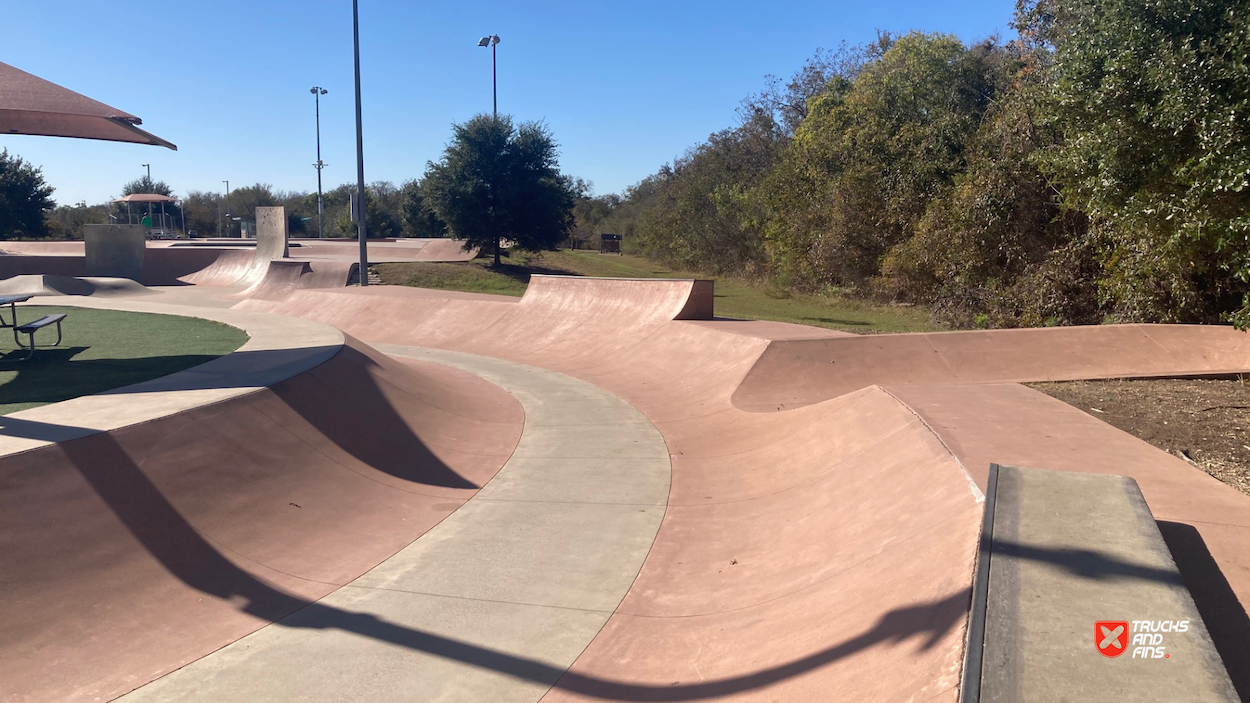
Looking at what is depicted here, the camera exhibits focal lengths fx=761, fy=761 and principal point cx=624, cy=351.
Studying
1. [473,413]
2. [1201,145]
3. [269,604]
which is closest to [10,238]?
[473,413]

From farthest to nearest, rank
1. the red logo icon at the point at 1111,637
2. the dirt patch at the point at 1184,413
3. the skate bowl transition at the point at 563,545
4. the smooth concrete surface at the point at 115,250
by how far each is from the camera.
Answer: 1. the smooth concrete surface at the point at 115,250
2. the dirt patch at the point at 1184,413
3. the skate bowl transition at the point at 563,545
4. the red logo icon at the point at 1111,637

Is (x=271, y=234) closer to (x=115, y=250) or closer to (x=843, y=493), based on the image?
(x=115, y=250)

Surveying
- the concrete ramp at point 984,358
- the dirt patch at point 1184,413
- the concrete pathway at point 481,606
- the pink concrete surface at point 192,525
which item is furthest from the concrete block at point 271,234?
the dirt patch at point 1184,413

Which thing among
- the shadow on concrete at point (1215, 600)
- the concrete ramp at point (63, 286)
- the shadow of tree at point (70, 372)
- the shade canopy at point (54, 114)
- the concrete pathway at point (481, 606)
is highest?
the shade canopy at point (54, 114)

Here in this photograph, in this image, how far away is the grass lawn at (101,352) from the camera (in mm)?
7352

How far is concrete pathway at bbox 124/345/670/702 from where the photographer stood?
430cm

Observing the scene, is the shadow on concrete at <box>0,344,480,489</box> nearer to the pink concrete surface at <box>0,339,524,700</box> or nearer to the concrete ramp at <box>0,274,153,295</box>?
the pink concrete surface at <box>0,339,524,700</box>

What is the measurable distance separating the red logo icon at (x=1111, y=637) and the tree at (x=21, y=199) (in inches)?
2522

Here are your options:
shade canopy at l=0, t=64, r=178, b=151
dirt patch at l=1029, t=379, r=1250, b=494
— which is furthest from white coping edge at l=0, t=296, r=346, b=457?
dirt patch at l=1029, t=379, r=1250, b=494

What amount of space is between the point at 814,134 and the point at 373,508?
86.8 ft

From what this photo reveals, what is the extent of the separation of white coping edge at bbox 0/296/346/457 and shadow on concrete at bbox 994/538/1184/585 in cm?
591

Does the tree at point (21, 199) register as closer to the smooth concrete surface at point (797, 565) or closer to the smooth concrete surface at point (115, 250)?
the smooth concrete surface at point (115, 250)

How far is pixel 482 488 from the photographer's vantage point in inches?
307

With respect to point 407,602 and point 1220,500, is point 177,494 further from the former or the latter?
point 1220,500
